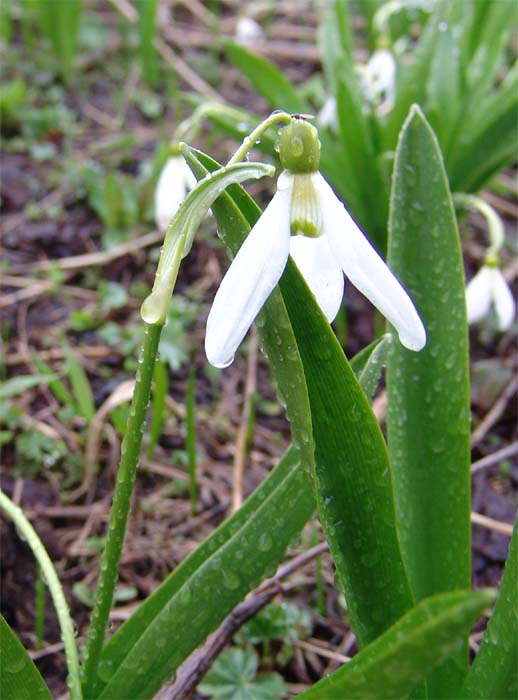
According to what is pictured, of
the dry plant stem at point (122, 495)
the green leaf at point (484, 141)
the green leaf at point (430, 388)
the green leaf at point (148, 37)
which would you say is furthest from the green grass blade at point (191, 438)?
the green leaf at point (148, 37)

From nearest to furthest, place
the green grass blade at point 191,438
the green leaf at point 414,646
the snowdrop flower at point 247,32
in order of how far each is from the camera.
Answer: the green leaf at point 414,646, the green grass blade at point 191,438, the snowdrop flower at point 247,32

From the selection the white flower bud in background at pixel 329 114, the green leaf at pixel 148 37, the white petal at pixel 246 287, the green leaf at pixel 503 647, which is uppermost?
the green leaf at pixel 148 37

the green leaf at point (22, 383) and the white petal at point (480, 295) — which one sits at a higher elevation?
the white petal at point (480, 295)

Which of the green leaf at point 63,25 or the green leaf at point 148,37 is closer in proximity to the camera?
the green leaf at point 148,37

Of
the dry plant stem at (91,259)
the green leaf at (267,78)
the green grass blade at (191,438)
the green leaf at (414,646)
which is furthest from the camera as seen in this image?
the dry plant stem at (91,259)

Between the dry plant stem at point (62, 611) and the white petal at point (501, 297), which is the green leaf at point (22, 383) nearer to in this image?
the dry plant stem at point (62, 611)

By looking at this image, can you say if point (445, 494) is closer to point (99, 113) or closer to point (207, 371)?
point (207, 371)

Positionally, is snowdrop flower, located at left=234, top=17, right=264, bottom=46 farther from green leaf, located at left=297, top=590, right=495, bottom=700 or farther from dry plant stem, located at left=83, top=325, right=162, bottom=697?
green leaf, located at left=297, top=590, right=495, bottom=700

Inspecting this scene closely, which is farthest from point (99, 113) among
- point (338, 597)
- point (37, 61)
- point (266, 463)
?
point (338, 597)
